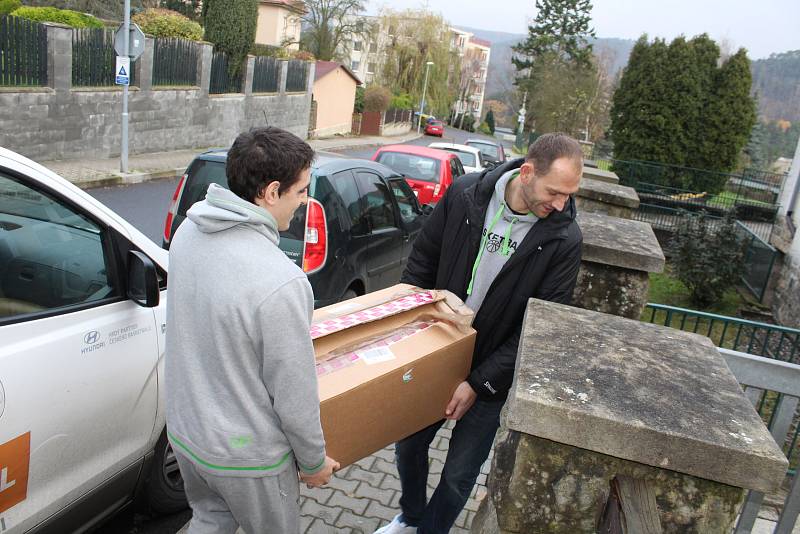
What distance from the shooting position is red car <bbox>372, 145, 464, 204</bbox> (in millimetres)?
12469

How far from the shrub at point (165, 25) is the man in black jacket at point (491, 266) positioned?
61.7 feet

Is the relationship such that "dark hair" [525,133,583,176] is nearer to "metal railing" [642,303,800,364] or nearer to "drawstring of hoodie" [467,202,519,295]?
"drawstring of hoodie" [467,202,519,295]

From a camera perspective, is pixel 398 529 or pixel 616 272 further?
pixel 398 529

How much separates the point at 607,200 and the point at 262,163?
394 centimetres

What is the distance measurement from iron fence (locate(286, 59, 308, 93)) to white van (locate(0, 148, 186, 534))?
26040mm

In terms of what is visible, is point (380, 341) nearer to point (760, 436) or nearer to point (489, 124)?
point (760, 436)

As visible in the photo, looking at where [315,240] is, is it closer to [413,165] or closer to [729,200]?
[413,165]

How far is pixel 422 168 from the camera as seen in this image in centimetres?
1275

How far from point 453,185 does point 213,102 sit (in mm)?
20361

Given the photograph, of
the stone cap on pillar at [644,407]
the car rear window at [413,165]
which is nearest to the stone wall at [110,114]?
the car rear window at [413,165]

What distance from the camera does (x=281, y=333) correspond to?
1938mm

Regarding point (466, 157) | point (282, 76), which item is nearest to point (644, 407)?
point (466, 157)

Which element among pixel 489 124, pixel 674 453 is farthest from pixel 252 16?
pixel 489 124

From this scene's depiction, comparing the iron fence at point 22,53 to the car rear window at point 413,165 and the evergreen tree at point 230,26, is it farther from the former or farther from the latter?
the evergreen tree at point 230,26
